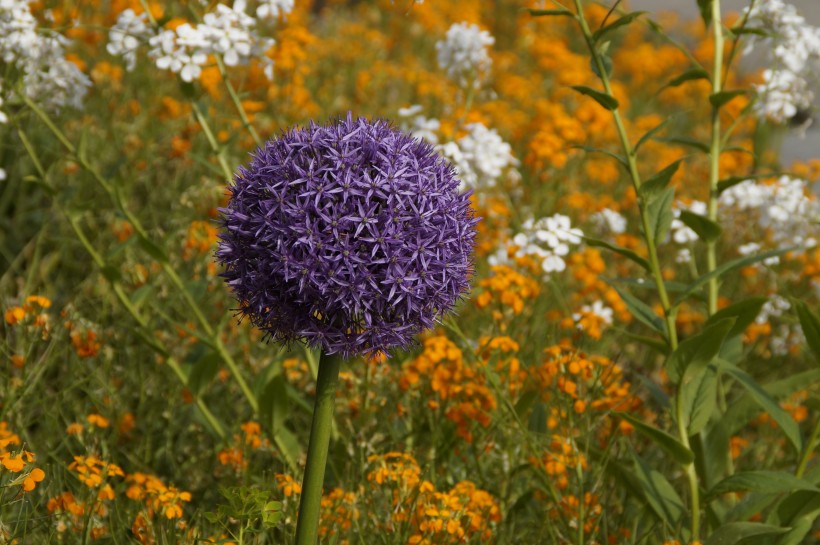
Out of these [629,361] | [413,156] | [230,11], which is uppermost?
[230,11]

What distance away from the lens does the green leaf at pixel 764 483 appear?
270cm

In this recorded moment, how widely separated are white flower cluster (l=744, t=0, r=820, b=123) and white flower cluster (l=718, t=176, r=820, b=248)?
20.4 inches

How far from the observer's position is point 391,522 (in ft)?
9.29

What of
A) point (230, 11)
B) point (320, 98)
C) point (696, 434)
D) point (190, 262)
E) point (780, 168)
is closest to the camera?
point (696, 434)

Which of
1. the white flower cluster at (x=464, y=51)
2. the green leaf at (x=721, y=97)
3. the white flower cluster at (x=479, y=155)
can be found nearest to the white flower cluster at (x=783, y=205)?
the white flower cluster at (x=479, y=155)

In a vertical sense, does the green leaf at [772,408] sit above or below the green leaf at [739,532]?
above

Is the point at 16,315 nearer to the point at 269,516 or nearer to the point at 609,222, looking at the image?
the point at 269,516

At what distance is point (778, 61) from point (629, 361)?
68.7 inches

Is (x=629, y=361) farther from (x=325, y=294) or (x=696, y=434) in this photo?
(x=325, y=294)

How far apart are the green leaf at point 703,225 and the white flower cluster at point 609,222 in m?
1.52

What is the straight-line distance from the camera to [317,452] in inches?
90.7

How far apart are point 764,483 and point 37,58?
3202 mm

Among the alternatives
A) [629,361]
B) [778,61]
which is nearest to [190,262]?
[629,361]

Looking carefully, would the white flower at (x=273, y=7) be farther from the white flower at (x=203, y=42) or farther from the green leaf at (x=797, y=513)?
the green leaf at (x=797, y=513)
